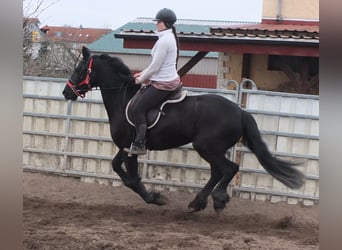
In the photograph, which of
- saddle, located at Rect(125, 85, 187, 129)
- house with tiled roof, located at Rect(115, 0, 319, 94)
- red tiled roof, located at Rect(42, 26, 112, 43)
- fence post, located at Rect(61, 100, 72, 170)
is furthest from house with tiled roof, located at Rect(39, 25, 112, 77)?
saddle, located at Rect(125, 85, 187, 129)

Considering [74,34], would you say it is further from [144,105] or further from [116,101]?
[144,105]

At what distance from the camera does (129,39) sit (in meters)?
11.0

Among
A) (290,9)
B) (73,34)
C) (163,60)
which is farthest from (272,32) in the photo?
(73,34)

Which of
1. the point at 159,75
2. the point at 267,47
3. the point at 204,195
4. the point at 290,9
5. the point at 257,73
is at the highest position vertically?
the point at 290,9

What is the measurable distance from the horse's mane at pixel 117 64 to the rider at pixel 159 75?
45cm

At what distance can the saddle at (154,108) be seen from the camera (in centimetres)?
555

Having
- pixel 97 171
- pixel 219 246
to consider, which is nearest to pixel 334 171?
pixel 219 246

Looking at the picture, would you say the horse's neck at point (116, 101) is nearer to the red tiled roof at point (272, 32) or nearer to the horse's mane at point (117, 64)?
the horse's mane at point (117, 64)

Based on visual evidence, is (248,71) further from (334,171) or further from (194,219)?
(334,171)

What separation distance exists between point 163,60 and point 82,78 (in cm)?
112

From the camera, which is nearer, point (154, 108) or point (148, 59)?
point (154, 108)

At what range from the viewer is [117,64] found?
596 centimetres

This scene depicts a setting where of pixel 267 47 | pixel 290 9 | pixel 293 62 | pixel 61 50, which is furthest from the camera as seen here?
pixel 61 50

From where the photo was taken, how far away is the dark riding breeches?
18.0 ft
